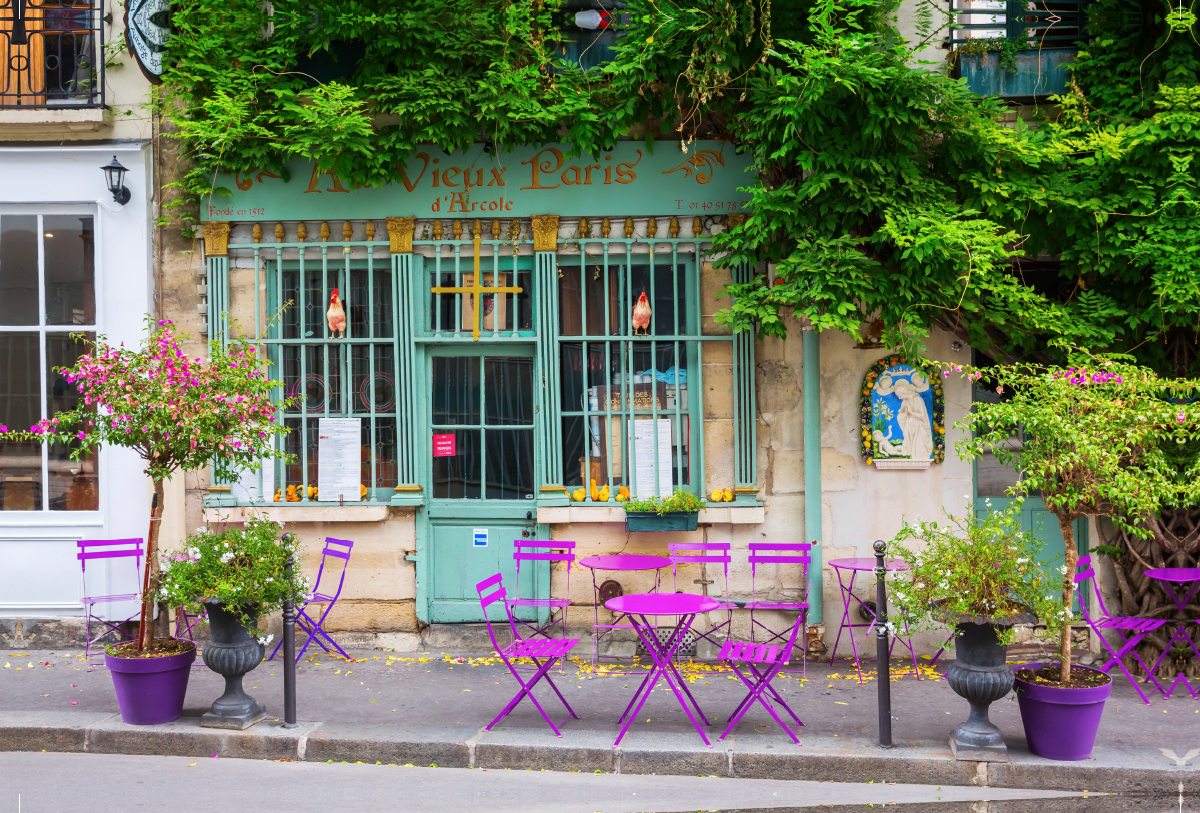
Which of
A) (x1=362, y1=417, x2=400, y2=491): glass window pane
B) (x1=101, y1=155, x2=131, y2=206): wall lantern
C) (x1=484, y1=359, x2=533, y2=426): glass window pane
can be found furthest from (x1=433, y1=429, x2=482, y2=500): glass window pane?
(x1=101, y1=155, x2=131, y2=206): wall lantern

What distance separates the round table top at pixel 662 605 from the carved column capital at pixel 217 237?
14.9 ft

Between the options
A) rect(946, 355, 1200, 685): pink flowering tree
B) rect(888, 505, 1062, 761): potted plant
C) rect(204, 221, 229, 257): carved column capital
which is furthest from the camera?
rect(204, 221, 229, 257): carved column capital

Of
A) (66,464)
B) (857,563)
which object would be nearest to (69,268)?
(66,464)

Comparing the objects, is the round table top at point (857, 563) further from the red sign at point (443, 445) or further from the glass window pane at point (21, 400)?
the glass window pane at point (21, 400)

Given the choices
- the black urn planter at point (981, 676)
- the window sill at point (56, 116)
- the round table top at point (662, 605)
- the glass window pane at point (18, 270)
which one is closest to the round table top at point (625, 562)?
the round table top at point (662, 605)

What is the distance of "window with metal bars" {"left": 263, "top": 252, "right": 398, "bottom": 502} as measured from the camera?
7820 mm

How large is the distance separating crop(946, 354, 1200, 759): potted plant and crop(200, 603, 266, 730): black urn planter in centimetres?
449

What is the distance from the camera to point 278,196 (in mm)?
7734

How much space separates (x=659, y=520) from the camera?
7.40 metres

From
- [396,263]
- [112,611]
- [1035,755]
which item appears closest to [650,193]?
[396,263]

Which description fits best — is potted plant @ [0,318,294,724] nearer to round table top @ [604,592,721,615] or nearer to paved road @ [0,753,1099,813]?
paved road @ [0,753,1099,813]

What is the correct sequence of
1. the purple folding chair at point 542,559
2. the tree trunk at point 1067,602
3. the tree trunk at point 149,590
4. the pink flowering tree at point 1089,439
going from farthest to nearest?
1. the purple folding chair at point 542,559
2. the tree trunk at point 149,590
3. the tree trunk at point 1067,602
4. the pink flowering tree at point 1089,439

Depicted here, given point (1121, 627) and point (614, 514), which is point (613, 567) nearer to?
point (614, 514)

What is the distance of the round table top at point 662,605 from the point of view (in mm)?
5496
